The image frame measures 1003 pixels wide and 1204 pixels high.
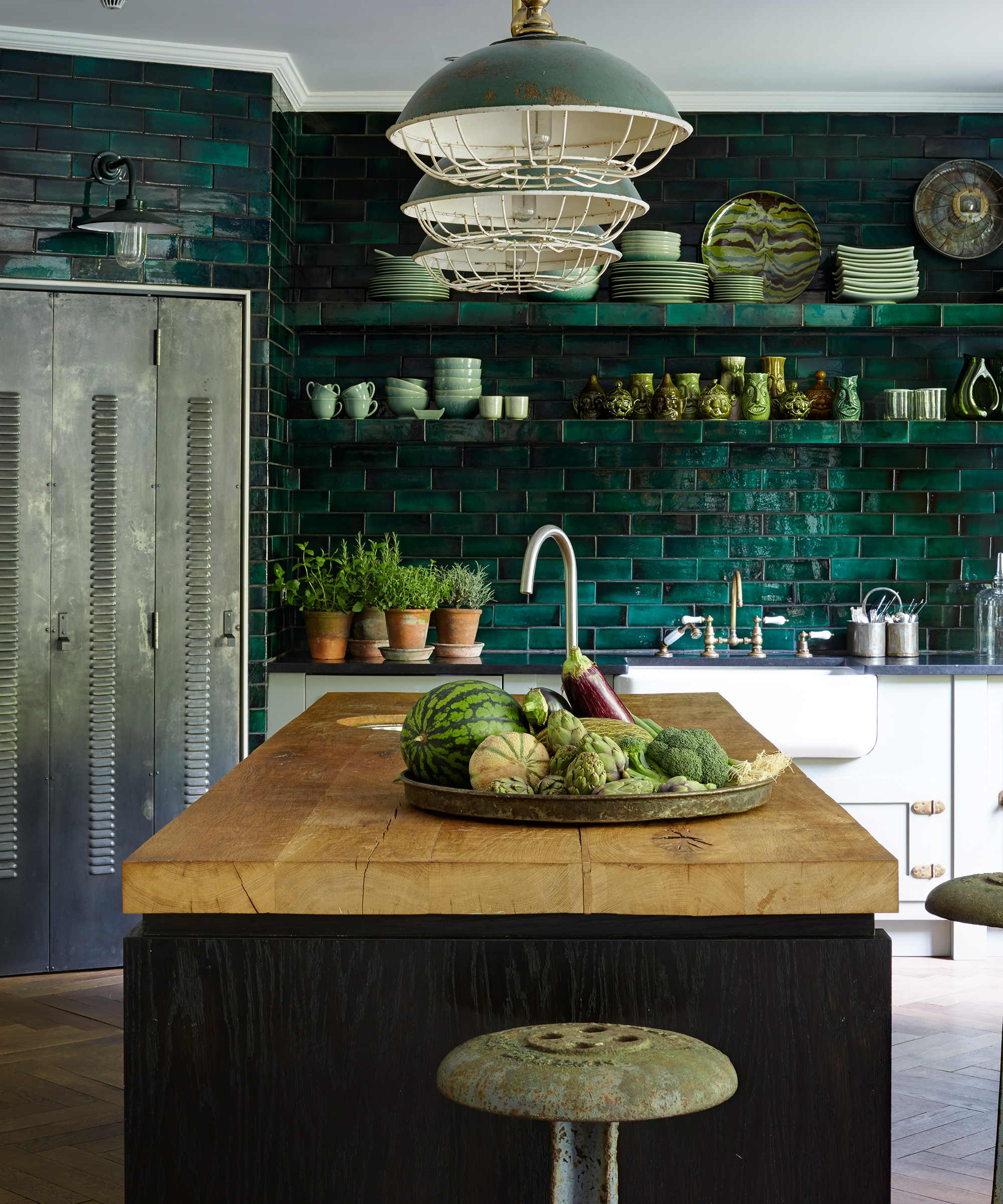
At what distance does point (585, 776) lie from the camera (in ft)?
5.71

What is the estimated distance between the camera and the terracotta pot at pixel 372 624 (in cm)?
474

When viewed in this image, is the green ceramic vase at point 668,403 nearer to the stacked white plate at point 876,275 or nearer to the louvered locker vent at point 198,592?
the stacked white plate at point 876,275

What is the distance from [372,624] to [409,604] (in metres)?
0.19

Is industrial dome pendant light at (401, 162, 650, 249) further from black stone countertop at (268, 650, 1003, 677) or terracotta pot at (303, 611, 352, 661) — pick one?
terracotta pot at (303, 611, 352, 661)

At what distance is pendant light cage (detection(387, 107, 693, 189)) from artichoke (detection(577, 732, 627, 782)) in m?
0.86

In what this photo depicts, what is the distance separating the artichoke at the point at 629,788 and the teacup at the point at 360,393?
3.23 m

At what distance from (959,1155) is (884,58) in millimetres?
3656

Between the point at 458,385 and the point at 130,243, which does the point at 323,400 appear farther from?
the point at 130,243

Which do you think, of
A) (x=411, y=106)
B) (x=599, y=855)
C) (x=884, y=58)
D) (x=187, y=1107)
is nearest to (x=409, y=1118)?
(x=187, y=1107)

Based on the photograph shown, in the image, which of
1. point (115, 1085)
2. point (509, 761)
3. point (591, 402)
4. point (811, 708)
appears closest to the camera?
point (509, 761)

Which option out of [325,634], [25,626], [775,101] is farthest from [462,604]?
[775,101]

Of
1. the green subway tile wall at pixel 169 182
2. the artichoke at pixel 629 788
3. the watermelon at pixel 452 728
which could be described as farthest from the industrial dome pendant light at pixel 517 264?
the green subway tile wall at pixel 169 182

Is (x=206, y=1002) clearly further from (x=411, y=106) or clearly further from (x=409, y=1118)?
(x=411, y=106)

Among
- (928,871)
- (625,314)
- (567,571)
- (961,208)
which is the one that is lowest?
(928,871)
